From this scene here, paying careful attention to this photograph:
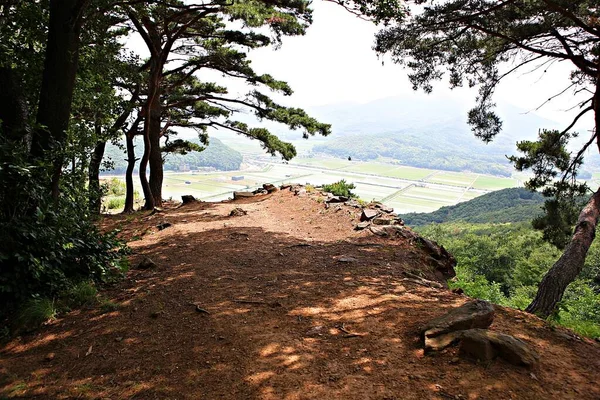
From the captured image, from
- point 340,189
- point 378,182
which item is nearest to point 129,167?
point 340,189

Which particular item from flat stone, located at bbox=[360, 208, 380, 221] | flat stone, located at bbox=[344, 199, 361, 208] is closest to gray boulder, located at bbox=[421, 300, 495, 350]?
flat stone, located at bbox=[360, 208, 380, 221]

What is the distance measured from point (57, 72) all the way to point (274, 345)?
4.03 m

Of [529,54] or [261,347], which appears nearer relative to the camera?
[261,347]

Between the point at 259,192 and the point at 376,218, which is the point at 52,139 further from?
the point at 259,192

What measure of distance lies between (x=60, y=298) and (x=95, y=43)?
4.17 m

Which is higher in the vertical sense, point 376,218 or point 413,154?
point 413,154

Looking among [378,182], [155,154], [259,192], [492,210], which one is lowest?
[492,210]

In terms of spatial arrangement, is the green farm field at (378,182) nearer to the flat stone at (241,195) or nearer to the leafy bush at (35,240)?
the flat stone at (241,195)

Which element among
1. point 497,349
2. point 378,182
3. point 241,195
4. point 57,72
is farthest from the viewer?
point 378,182

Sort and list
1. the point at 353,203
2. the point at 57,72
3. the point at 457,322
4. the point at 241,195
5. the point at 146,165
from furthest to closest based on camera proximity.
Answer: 1. the point at 241,195
2. the point at 146,165
3. the point at 353,203
4. the point at 57,72
5. the point at 457,322

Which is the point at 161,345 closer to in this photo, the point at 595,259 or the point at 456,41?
the point at 456,41

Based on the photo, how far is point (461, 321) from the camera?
283cm

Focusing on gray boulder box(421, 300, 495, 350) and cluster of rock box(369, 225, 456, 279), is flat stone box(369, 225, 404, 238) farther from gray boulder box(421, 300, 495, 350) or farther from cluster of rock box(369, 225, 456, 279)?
gray boulder box(421, 300, 495, 350)

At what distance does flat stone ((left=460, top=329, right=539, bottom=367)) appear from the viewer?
2.45 meters
